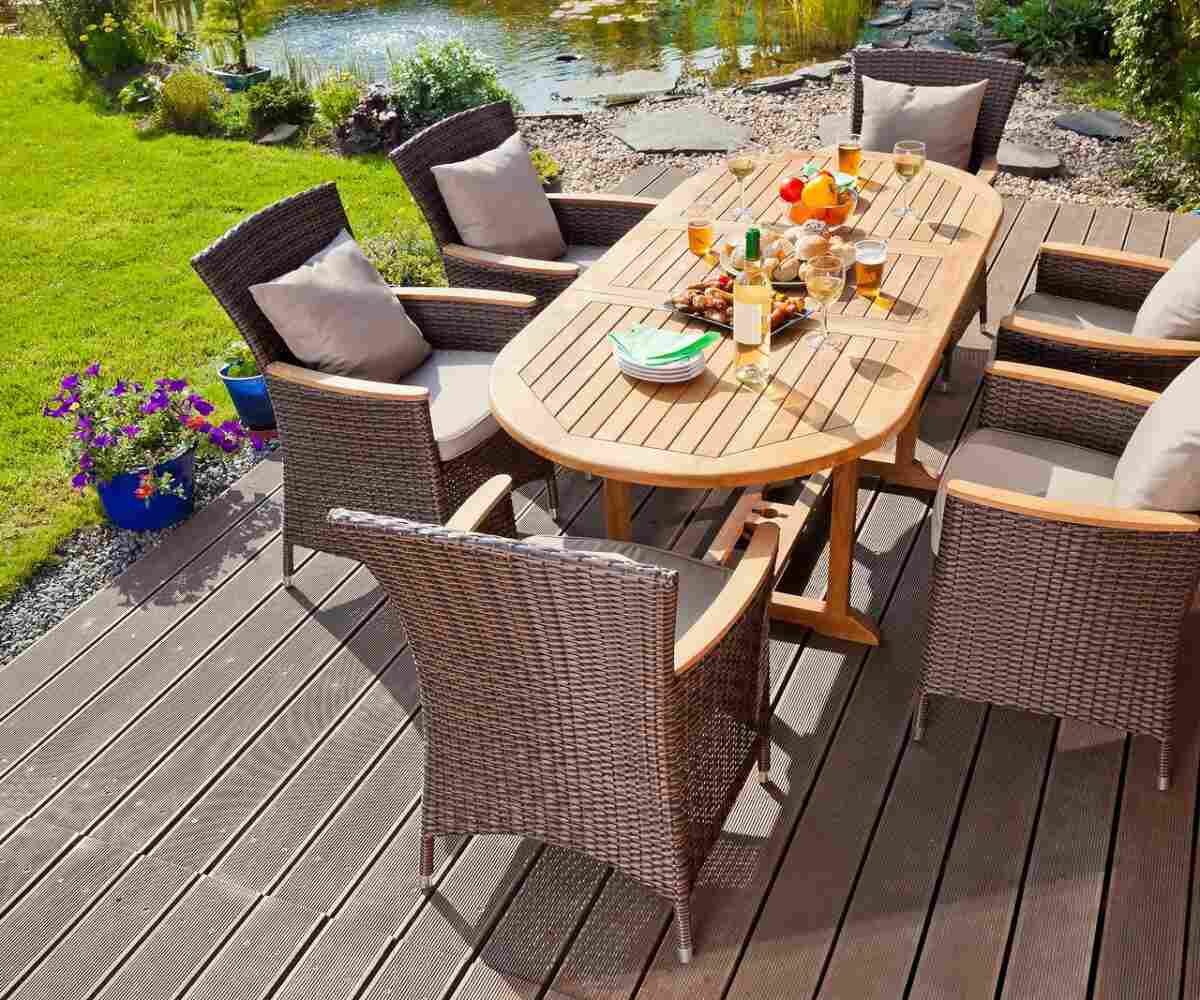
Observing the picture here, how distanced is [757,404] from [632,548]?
0.45 m

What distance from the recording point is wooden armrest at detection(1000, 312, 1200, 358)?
10.0ft

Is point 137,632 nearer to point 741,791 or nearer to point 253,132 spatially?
point 741,791

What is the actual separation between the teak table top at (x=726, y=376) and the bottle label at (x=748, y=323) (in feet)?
0.24

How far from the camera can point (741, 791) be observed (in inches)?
104

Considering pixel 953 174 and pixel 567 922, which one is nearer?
pixel 567 922

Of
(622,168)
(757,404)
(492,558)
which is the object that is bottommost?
(622,168)

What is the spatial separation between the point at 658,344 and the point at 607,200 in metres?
1.45

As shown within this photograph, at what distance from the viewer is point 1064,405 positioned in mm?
2982

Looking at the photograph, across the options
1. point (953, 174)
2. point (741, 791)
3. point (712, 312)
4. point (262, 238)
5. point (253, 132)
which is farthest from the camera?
point (253, 132)

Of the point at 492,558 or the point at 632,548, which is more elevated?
the point at 492,558

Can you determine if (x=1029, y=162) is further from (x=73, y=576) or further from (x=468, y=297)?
(x=73, y=576)

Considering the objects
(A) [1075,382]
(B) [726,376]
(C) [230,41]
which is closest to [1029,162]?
(A) [1075,382]

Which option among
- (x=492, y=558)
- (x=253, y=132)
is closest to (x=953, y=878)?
(x=492, y=558)

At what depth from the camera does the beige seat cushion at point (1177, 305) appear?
312 centimetres
